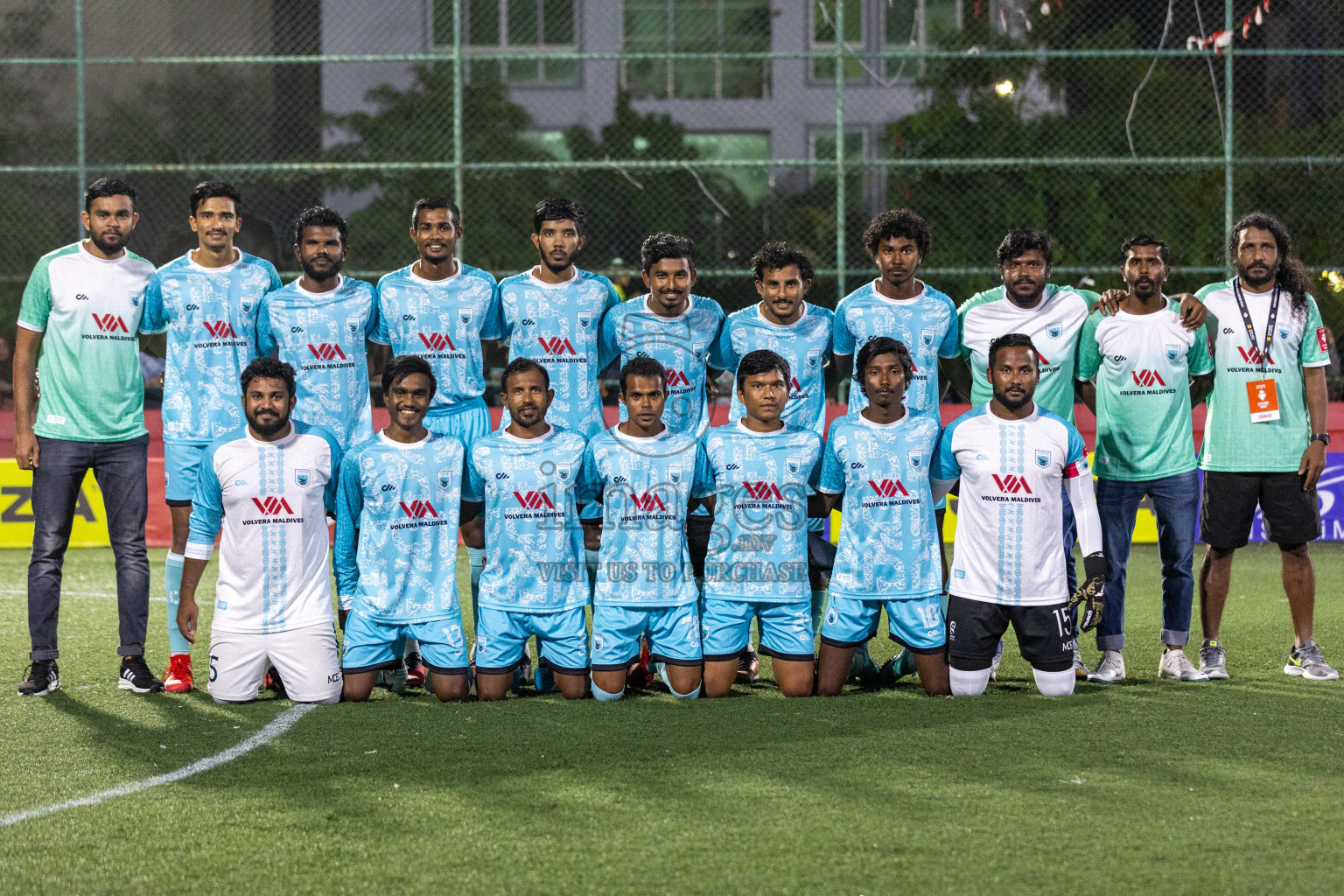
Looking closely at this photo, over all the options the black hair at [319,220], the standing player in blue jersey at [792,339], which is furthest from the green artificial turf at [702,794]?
the black hair at [319,220]

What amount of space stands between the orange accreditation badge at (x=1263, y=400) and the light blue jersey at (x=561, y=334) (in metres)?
2.64

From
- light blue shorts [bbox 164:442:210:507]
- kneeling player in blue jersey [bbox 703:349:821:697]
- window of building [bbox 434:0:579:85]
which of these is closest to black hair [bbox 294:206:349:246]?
light blue shorts [bbox 164:442:210:507]

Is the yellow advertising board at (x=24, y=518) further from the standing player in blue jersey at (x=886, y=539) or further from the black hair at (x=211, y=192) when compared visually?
the standing player in blue jersey at (x=886, y=539)

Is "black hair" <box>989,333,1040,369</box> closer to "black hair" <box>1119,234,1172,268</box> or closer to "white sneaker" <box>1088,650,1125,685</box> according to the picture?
"black hair" <box>1119,234,1172,268</box>

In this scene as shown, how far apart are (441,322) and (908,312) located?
76.4 inches

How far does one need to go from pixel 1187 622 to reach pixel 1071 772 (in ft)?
6.02

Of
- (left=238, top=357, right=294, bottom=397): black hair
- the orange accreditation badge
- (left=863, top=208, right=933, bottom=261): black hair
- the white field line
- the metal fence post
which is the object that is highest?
the metal fence post

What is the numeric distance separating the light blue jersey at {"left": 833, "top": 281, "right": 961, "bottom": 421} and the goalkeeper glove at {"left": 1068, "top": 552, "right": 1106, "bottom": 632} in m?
1.00

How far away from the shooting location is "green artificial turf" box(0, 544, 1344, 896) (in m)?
3.28

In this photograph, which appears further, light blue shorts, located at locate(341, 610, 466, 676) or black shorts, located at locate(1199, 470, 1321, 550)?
black shorts, located at locate(1199, 470, 1321, 550)

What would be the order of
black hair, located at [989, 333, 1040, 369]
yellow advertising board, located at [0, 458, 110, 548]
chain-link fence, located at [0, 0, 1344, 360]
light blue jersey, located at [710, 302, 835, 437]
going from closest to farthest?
black hair, located at [989, 333, 1040, 369], light blue jersey, located at [710, 302, 835, 437], yellow advertising board, located at [0, 458, 110, 548], chain-link fence, located at [0, 0, 1344, 360]

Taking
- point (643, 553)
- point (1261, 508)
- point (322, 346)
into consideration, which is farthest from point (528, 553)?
point (1261, 508)

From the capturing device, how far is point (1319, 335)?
5730 mm

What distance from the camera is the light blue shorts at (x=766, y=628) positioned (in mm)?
5379
